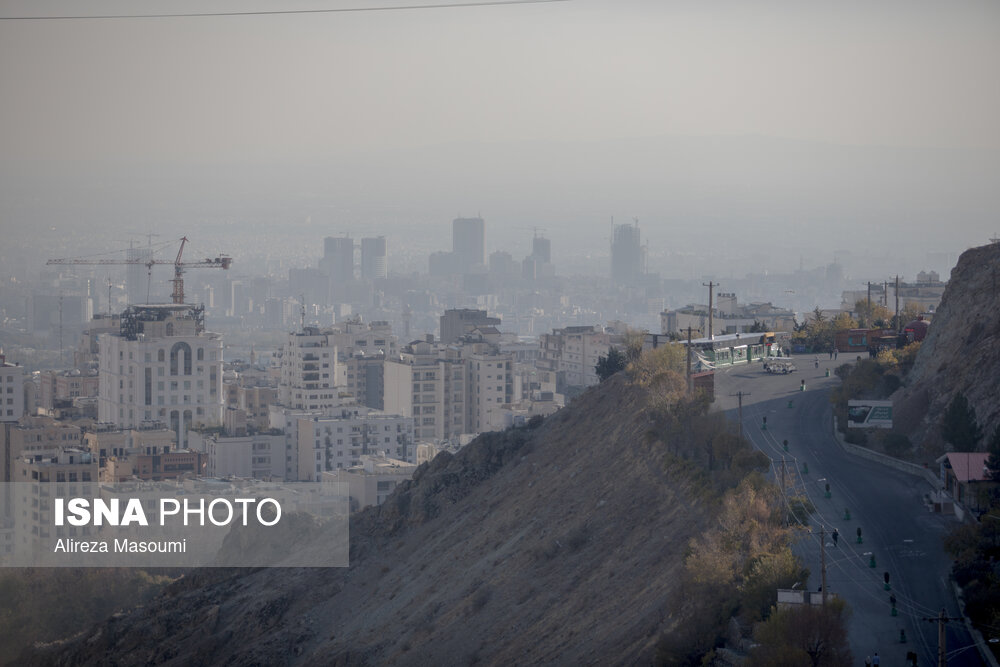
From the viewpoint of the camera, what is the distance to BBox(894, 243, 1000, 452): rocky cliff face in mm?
12953

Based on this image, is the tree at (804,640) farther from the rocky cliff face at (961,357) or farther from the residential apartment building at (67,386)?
the residential apartment building at (67,386)

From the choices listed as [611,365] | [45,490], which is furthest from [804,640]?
[45,490]

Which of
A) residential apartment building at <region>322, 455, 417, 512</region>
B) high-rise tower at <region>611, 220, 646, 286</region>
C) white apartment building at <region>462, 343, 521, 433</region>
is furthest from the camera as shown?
high-rise tower at <region>611, 220, 646, 286</region>

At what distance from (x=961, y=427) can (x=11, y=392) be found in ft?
114

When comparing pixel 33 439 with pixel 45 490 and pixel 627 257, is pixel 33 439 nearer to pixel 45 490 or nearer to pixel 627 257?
pixel 45 490

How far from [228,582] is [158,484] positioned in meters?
12.1

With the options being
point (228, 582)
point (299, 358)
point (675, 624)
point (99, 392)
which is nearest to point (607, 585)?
point (675, 624)

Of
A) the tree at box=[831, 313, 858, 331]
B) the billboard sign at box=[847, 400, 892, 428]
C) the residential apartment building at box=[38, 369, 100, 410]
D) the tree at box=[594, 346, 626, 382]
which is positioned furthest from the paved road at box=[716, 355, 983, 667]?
the residential apartment building at box=[38, 369, 100, 410]

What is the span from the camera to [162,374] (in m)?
44.9

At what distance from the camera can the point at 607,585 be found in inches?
411

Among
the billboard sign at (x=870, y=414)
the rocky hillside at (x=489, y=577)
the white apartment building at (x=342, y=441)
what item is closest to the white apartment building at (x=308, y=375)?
the white apartment building at (x=342, y=441)

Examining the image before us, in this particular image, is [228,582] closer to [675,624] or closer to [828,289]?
[675,624]

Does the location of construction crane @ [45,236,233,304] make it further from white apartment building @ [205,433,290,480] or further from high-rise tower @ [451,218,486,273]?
high-rise tower @ [451,218,486,273]

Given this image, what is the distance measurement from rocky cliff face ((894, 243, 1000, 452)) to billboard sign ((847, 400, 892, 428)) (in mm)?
200
